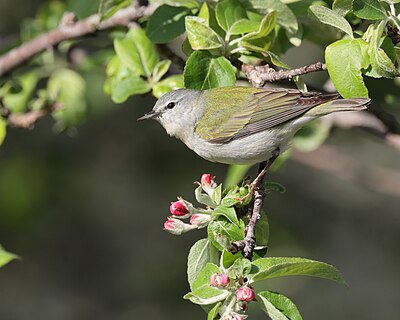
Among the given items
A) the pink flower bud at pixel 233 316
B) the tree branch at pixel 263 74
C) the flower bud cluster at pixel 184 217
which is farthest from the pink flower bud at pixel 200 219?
the tree branch at pixel 263 74

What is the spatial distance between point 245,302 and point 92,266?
20.6 ft

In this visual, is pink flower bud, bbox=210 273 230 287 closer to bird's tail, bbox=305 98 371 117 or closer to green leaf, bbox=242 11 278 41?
bird's tail, bbox=305 98 371 117

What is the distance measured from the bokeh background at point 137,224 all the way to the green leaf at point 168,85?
3834 mm

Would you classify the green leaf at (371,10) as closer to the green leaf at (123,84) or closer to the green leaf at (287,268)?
the green leaf at (287,268)

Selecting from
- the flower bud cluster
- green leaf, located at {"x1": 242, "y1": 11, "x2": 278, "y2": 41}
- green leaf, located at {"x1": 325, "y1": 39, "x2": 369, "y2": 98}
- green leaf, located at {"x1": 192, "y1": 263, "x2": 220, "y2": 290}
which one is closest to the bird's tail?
green leaf, located at {"x1": 325, "y1": 39, "x2": 369, "y2": 98}

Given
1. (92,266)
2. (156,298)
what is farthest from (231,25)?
(92,266)

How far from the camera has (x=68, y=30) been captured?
4352 mm

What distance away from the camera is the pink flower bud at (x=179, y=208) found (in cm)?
279

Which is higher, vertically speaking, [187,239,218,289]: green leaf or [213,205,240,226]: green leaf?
[213,205,240,226]: green leaf

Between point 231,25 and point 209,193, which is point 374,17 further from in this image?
point 209,193

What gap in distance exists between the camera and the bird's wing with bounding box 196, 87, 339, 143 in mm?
3428

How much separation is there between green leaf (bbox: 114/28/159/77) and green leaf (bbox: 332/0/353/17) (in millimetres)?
1082

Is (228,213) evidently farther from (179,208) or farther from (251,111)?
(251,111)

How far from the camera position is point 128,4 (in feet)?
13.1
